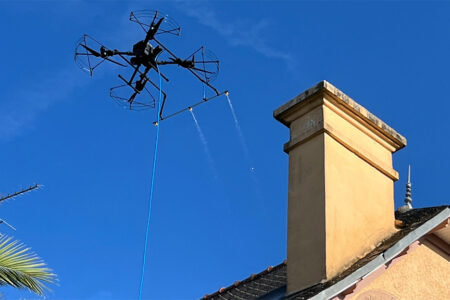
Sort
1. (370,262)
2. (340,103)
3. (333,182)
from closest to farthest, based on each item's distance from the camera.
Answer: (370,262) → (333,182) → (340,103)

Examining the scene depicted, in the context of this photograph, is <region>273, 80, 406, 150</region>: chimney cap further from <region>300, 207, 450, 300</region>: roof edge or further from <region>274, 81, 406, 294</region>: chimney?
<region>300, 207, 450, 300</region>: roof edge

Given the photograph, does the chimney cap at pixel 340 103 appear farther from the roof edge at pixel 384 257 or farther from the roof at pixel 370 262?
the roof edge at pixel 384 257

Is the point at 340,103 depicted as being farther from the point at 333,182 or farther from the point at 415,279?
the point at 415,279

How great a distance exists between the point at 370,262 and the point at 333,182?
3.36 feet

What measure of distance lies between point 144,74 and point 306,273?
334cm

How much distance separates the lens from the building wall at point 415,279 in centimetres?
746

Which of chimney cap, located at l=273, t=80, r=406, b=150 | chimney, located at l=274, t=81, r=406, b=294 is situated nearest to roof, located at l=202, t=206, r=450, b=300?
chimney, located at l=274, t=81, r=406, b=294

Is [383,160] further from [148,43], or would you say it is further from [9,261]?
[9,261]

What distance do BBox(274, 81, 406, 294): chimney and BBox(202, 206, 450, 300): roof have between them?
15cm

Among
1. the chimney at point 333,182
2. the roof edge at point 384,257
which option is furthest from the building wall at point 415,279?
the chimney at point 333,182

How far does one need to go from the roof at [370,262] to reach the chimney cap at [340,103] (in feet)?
2.74

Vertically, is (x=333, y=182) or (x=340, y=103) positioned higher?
(x=340, y=103)

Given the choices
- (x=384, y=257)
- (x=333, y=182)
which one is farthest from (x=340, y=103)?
(x=384, y=257)

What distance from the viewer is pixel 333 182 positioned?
8055 millimetres
